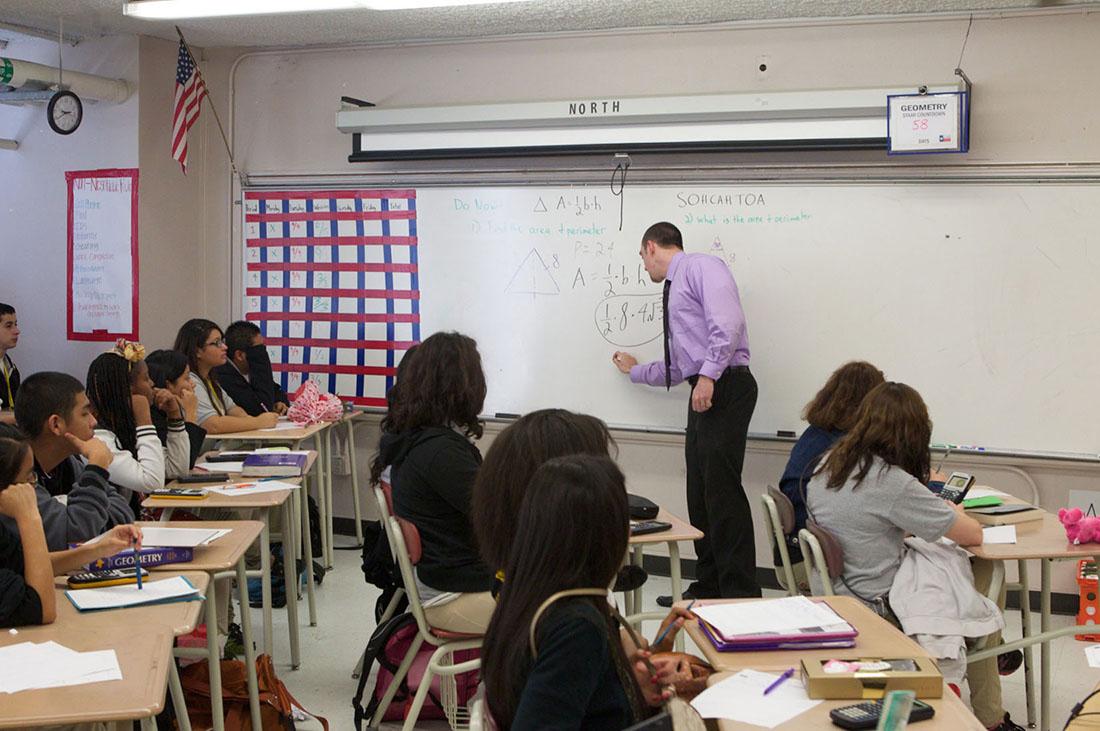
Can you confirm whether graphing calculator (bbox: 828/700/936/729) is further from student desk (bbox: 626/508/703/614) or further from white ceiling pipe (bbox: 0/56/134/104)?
white ceiling pipe (bbox: 0/56/134/104)

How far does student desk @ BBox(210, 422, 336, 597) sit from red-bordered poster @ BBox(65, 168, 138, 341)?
128cm

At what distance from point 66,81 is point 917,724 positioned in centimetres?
531

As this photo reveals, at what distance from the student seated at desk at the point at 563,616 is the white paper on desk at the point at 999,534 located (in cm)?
196

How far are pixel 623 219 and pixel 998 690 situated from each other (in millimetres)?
2799

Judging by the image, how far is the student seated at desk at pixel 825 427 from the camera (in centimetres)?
372

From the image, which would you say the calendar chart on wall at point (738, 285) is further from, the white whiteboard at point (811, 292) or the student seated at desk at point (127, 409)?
the student seated at desk at point (127, 409)

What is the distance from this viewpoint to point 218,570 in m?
2.91

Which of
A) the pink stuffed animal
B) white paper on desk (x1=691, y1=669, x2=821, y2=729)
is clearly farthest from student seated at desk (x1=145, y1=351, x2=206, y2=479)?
the pink stuffed animal

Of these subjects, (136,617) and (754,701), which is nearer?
(754,701)

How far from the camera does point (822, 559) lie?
318cm

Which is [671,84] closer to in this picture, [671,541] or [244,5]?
[244,5]

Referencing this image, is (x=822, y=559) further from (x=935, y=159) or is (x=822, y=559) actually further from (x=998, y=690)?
(x=935, y=159)

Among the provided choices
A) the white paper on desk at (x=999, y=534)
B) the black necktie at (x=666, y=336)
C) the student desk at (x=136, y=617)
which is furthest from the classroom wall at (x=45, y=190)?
the white paper on desk at (x=999, y=534)

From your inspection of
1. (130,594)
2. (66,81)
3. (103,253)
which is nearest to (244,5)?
(66,81)
